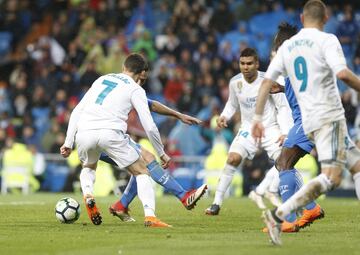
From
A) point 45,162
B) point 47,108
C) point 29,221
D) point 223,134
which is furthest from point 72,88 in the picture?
point 29,221

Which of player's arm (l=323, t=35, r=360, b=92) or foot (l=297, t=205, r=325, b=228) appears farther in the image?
foot (l=297, t=205, r=325, b=228)

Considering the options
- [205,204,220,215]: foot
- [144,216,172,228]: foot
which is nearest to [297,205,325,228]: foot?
[144,216,172,228]: foot

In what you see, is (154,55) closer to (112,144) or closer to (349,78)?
(112,144)

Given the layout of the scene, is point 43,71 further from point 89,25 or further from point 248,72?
point 248,72

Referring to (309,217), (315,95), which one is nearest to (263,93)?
(315,95)

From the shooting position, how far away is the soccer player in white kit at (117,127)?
12.4m

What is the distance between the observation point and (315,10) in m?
10.4

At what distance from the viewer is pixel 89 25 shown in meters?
29.1

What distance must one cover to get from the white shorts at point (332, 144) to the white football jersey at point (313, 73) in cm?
7

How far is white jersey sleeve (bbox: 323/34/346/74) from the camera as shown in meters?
9.99

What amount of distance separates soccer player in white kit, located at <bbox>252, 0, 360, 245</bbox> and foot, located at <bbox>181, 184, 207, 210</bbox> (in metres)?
2.80

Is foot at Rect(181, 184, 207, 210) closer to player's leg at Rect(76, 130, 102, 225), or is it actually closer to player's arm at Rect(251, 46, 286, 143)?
player's leg at Rect(76, 130, 102, 225)

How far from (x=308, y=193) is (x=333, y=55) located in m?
1.41

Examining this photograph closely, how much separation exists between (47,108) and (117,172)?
402cm
